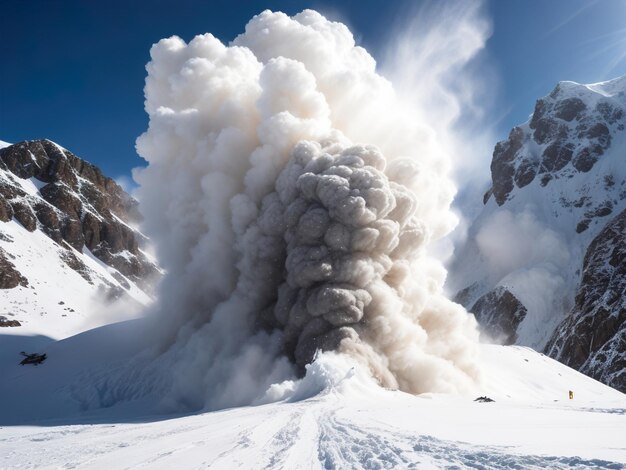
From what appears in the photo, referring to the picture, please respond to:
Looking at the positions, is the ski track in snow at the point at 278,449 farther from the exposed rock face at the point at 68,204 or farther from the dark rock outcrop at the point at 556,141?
the dark rock outcrop at the point at 556,141

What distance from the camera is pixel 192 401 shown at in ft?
88.2

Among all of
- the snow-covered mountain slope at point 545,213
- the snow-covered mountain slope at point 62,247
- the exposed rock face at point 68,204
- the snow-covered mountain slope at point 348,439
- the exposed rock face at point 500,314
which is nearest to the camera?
the snow-covered mountain slope at point 348,439

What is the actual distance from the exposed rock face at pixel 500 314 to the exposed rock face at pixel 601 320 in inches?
426

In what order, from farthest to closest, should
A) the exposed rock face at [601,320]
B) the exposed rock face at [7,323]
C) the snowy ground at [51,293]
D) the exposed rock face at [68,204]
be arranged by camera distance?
the exposed rock face at [68,204] < the snowy ground at [51,293] < the exposed rock face at [7,323] < the exposed rock face at [601,320]

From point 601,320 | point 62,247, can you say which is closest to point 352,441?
point 601,320

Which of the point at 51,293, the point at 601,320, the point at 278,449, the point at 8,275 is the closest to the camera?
the point at 278,449

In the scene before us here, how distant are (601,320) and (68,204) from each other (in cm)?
12115

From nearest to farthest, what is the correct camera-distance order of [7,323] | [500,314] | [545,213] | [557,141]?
[7,323] < [500,314] < [545,213] < [557,141]

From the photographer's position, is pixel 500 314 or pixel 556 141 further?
pixel 556 141

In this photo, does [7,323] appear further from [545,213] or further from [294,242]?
[545,213]

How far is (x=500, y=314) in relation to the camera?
327ft

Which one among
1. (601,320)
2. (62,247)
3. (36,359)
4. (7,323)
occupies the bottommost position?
(36,359)

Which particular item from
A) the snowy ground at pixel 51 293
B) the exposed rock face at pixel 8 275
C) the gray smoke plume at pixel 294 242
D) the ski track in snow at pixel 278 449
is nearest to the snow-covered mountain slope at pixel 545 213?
the gray smoke plume at pixel 294 242

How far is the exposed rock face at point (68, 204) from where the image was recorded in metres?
108
